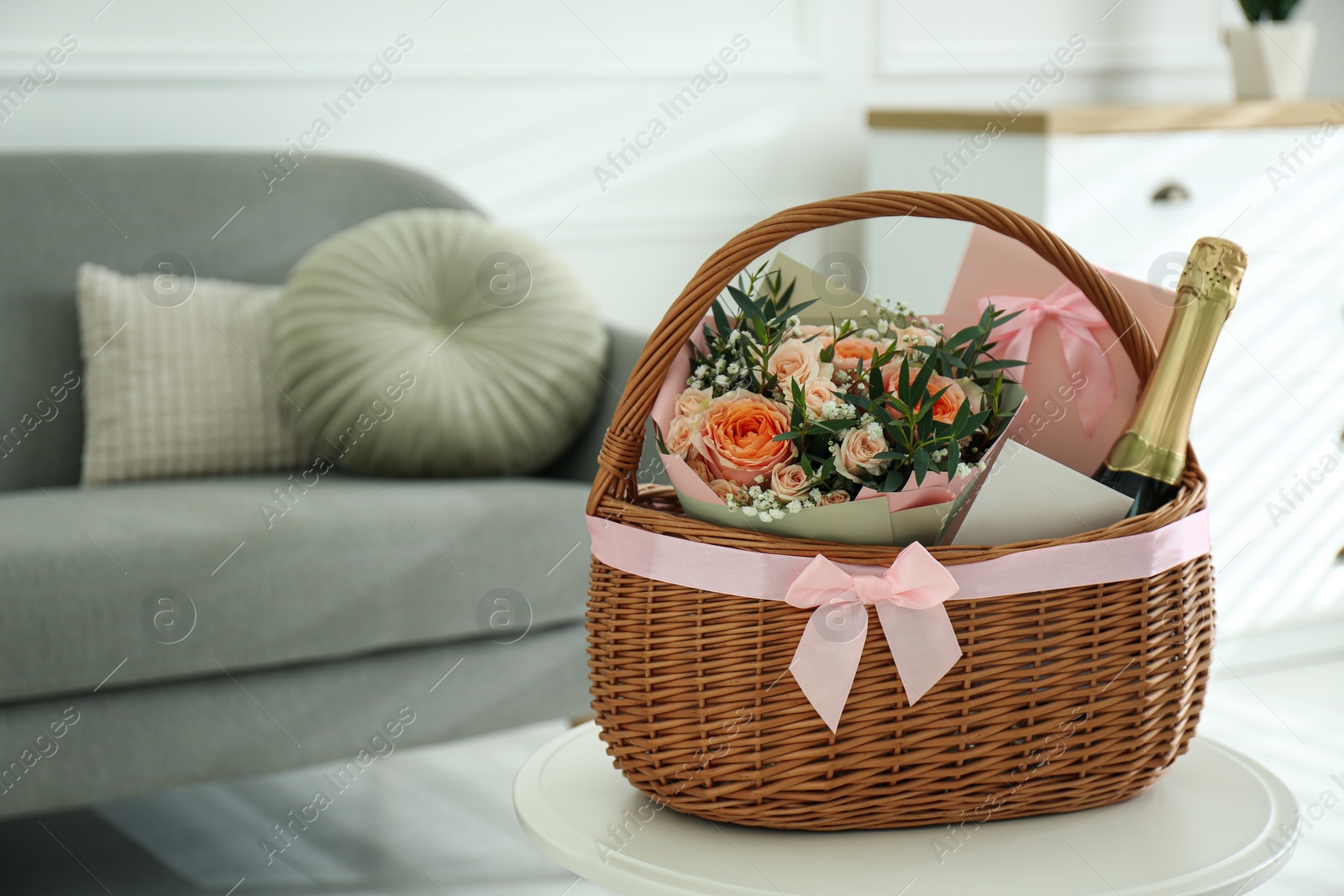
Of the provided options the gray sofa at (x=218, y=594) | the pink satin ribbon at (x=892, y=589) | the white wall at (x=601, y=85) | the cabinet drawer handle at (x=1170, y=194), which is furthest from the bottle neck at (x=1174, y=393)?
the white wall at (x=601, y=85)

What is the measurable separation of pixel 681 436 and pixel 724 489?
5 centimetres

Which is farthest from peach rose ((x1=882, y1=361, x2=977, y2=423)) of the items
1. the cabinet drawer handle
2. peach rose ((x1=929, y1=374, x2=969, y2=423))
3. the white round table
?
the cabinet drawer handle

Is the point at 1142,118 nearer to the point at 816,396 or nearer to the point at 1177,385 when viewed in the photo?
the point at 1177,385

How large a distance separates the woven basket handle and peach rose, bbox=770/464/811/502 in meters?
0.11

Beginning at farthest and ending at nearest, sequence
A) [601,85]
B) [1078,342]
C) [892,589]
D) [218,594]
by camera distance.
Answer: [601,85] < [218,594] < [1078,342] < [892,589]

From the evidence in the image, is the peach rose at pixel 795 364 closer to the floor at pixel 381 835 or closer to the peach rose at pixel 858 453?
the peach rose at pixel 858 453

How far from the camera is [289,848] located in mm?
1698

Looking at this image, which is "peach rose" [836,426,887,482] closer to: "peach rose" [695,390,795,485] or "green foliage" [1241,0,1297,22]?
"peach rose" [695,390,795,485]

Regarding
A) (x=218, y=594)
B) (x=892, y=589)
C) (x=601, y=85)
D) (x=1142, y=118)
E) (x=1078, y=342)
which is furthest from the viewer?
(x=601, y=85)

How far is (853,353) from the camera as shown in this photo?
79 cm

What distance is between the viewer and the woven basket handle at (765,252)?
0.75 m

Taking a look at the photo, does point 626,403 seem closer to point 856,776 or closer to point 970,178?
point 856,776

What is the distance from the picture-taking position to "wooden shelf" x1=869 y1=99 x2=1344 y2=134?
213 cm

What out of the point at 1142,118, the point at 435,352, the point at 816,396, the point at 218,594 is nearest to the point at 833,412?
the point at 816,396
